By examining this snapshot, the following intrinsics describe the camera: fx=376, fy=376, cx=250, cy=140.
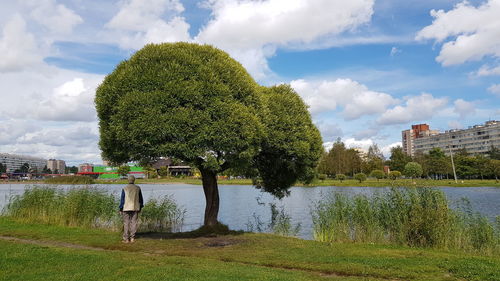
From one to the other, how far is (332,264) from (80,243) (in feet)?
29.2

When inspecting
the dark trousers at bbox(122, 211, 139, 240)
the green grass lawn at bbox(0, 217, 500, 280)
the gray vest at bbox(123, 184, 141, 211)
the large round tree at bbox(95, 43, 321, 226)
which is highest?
the large round tree at bbox(95, 43, 321, 226)

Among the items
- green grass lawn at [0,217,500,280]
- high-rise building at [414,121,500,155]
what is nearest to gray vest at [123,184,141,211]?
green grass lawn at [0,217,500,280]

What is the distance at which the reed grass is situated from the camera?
18359mm

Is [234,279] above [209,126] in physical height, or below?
below

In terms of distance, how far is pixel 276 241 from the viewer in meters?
14.0

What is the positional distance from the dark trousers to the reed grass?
4404 mm

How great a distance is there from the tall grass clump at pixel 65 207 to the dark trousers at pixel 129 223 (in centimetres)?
582

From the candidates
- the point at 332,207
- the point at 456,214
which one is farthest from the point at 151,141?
the point at 456,214

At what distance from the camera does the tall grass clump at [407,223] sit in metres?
13.3

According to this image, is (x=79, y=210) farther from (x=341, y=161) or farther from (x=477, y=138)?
(x=477, y=138)

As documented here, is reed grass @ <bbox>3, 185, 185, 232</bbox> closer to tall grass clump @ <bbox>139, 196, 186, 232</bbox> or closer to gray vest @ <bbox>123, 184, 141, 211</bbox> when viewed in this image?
tall grass clump @ <bbox>139, 196, 186, 232</bbox>

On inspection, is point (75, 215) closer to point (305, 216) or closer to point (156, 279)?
point (156, 279)

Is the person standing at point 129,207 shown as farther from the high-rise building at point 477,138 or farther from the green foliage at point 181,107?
the high-rise building at point 477,138

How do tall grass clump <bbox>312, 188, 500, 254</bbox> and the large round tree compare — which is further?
tall grass clump <bbox>312, 188, 500, 254</bbox>
